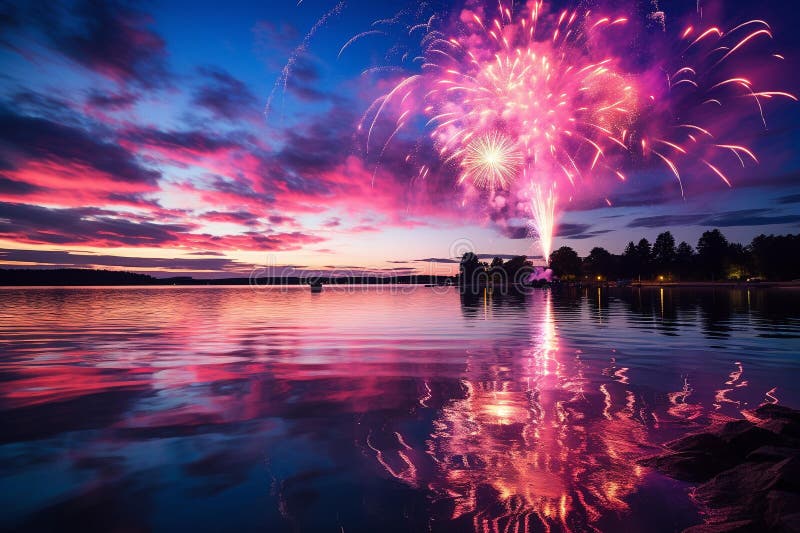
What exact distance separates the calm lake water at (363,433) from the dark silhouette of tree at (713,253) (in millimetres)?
209210

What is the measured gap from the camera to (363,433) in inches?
349

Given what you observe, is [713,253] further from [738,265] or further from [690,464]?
[690,464]

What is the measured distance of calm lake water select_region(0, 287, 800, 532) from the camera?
18.9ft

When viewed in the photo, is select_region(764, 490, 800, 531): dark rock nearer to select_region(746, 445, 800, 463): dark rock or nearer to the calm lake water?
the calm lake water

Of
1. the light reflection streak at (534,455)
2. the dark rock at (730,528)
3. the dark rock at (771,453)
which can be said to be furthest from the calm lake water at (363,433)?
the dark rock at (771,453)

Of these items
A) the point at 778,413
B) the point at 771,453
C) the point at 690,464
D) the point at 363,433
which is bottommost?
the point at 363,433

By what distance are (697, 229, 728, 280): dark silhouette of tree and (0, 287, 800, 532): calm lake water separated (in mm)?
209210

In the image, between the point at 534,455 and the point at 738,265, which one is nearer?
the point at 534,455

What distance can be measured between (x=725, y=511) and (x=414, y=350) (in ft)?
49.9

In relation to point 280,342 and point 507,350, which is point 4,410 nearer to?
point 280,342

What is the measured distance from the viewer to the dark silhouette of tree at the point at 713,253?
18850cm

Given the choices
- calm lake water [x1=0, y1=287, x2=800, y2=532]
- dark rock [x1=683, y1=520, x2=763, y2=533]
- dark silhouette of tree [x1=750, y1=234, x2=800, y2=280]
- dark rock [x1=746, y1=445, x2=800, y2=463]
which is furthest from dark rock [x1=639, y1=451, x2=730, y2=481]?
dark silhouette of tree [x1=750, y1=234, x2=800, y2=280]

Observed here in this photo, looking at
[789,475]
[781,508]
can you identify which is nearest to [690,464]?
[789,475]

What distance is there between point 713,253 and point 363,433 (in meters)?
229
